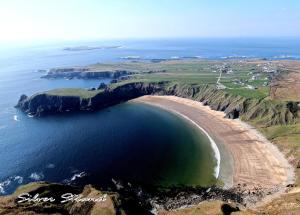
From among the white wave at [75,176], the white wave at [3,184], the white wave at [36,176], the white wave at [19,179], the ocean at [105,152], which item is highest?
the ocean at [105,152]

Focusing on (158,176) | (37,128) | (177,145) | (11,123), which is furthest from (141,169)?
(11,123)

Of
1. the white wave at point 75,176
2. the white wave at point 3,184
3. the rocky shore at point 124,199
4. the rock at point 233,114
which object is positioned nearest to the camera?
the rocky shore at point 124,199

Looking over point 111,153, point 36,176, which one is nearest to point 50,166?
point 36,176

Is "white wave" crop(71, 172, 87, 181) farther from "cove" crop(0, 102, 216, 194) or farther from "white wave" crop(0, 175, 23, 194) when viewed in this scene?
"white wave" crop(0, 175, 23, 194)

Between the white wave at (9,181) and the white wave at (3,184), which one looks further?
the white wave at (9,181)

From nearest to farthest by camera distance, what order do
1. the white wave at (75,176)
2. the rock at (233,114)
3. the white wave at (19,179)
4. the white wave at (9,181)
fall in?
the white wave at (9,181), the white wave at (75,176), the white wave at (19,179), the rock at (233,114)

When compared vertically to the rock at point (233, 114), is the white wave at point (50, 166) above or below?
below

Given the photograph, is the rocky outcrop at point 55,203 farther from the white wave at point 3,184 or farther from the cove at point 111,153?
the cove at point 111,153

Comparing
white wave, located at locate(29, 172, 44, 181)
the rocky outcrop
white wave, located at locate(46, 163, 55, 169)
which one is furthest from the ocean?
the rocky outcrop

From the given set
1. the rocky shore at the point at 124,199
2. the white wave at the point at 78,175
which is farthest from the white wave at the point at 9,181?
the rocky shore at the point at 124,199

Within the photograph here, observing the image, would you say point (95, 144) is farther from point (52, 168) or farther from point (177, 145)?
point (177, 145)
